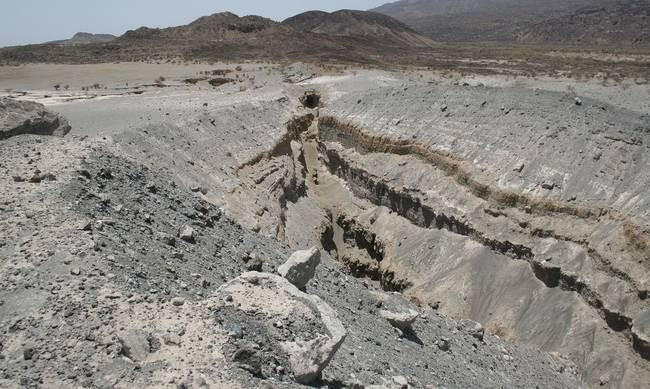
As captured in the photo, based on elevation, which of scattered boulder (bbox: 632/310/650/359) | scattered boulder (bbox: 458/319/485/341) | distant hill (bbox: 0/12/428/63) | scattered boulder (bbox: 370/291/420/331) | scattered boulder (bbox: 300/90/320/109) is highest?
distant hill (bbox: 0/12/428/63)

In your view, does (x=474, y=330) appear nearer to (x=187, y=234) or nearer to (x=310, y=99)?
(x=187, y=234)

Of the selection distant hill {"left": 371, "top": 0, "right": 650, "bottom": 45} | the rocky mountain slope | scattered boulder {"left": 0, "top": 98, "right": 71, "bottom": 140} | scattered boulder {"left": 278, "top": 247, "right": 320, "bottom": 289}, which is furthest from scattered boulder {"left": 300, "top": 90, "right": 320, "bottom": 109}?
distant hill {"left": 371, "top": 0, "right": 650, "bottom": 45}

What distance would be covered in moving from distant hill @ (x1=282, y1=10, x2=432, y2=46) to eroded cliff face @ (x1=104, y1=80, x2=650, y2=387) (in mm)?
75270

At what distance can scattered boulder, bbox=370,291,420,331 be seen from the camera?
1042cm

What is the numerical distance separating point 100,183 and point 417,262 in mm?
11657

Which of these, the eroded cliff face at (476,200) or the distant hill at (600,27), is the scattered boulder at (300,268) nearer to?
the eroded cliff face at (476,200)

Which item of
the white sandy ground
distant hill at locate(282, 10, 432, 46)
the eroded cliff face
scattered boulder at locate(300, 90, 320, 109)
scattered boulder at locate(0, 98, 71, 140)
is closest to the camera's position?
scattered boulder at locate(0, 98, 71, 140)

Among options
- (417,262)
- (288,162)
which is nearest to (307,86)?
(288,162)

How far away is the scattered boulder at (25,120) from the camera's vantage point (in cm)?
1369

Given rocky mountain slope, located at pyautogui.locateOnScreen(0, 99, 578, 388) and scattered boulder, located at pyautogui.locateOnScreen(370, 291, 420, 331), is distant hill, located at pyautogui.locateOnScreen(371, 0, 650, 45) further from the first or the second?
rocky mountain slope, located at pyautogui.locateOnScreen(0, 99, 578, 388)

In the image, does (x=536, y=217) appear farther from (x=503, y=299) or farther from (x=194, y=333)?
(x=194, y=333)

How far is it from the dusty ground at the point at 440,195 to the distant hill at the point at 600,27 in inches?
3110

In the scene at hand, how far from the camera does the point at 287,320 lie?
714 cm

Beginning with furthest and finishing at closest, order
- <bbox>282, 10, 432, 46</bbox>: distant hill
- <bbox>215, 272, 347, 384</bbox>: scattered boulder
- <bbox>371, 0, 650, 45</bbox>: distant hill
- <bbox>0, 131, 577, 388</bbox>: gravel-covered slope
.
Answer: <bbox>371, 0, 650, 45</bbox>: distant hill, <bbox>282, 10, 432, 46</bbox>: distant hill, <bbox>215, 272, 347, 384</bbox>: scattered boulder, <bbox>0, 131, 577, 388</bbox>: gravel-covered slope
